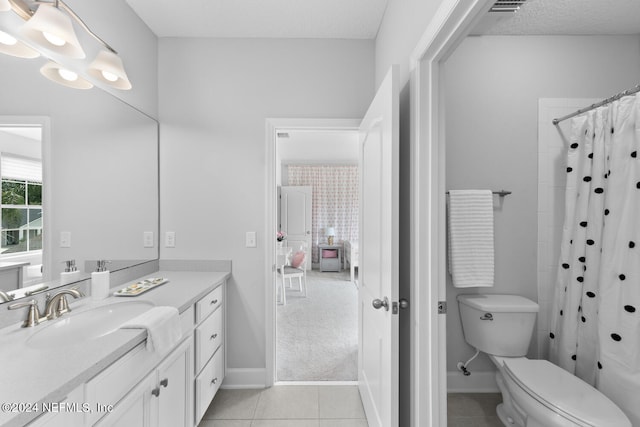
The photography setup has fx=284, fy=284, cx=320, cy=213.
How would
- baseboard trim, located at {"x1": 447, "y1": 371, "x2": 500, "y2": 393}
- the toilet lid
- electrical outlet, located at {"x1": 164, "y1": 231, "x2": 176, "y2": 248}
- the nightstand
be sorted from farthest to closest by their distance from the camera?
the nightstand < electrical outlet, located at {"x1": 164, "y1": 231, "x2": 176, "y2": 248} < baseboard trim, located at {"x1": 447, "y1": 371, "x2": 500, "y2": 393} < the toilet lid

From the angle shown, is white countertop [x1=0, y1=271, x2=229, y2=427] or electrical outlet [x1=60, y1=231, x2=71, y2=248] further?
electrical outlet [x1=60, y1=231, x2=71, y2=248]

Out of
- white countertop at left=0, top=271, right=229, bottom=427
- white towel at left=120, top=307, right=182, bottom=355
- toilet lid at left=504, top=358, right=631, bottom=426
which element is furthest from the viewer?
toilet lid at left=504, top=358, right=631, bottom=426

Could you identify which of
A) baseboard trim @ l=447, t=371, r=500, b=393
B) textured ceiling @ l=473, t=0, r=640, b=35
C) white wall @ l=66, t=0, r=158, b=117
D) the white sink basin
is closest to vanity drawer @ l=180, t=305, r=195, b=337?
the white sink basin

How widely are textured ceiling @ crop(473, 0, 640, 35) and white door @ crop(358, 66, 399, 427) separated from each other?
1018 millimetres

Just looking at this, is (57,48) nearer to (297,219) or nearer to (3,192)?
(3,192)

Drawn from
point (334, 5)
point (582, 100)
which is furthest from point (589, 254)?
point (334, 5)

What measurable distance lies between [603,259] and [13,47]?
10.0 feet

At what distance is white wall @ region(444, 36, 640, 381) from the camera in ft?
6.64

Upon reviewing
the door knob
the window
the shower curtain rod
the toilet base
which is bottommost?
the toilet base

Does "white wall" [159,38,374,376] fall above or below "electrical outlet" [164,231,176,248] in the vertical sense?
above

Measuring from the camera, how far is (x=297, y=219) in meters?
6.57

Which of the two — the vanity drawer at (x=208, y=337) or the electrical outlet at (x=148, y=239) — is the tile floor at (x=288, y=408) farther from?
the electrical outlet at (x=148, y=239)

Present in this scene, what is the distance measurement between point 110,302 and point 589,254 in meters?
2.73

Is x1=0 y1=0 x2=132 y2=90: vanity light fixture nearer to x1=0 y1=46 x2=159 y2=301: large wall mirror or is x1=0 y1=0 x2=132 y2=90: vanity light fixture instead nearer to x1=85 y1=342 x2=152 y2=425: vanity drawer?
x1=0 y1=46 x2=159 y2=301: large wall mirror
